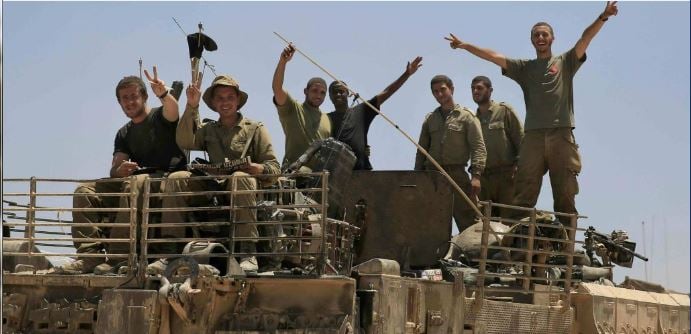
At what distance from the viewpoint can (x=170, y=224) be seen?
15.3 m

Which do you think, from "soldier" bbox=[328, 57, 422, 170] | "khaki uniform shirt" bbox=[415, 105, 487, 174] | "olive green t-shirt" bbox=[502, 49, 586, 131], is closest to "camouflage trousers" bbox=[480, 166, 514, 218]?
"khaki uniform shirt" bbox=[415, 105, 487, 174]

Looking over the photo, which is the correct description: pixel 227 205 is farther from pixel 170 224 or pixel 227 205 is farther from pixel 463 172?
pixel 463 172

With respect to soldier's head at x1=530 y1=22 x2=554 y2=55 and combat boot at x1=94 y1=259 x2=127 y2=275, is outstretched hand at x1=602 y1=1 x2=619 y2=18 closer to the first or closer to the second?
soldier's head at x1=530 y1=22 x2=554 y2=55

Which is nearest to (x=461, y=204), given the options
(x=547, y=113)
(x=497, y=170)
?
(x=497, y=170)

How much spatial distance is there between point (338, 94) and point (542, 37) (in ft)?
9.09

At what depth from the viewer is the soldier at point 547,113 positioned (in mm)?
19234

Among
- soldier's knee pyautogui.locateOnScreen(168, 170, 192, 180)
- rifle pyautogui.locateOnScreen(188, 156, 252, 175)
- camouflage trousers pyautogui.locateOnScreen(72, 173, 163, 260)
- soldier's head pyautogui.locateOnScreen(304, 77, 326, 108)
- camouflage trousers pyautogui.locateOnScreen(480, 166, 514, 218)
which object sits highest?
soldier's head pyautogui.locateOnScreen(304, 77, 326, 108)

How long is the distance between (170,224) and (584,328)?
581 cm

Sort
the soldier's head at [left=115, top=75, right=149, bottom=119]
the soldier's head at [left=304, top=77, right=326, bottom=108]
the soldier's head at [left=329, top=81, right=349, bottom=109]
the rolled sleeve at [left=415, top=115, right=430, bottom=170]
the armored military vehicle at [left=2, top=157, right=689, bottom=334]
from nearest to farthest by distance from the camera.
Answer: the armored military vehicle at [left=2, top=157, right=689, bottom=334]
the soldier's head at [left=115, top=75, right=149, bottom=119]
the soldier's head at [left=304, top=77, right=326, bottom=108]
the soldier's head at [left=329, top=81, right=349, bottom=109]
the rolled sleeve at [left=415, top=115, right=430, bottom=170]

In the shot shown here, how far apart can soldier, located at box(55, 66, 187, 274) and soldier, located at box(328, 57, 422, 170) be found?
2602 millimetres

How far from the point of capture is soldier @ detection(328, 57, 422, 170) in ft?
62.7

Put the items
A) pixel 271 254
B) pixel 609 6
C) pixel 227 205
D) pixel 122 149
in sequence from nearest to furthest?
pixel 271 254
pixel 227 205
pixel 122 149
pixel 609 6

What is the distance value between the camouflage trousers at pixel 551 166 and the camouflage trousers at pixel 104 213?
504 cm

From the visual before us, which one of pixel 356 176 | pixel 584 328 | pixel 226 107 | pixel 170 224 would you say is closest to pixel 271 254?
pixel 170 224
